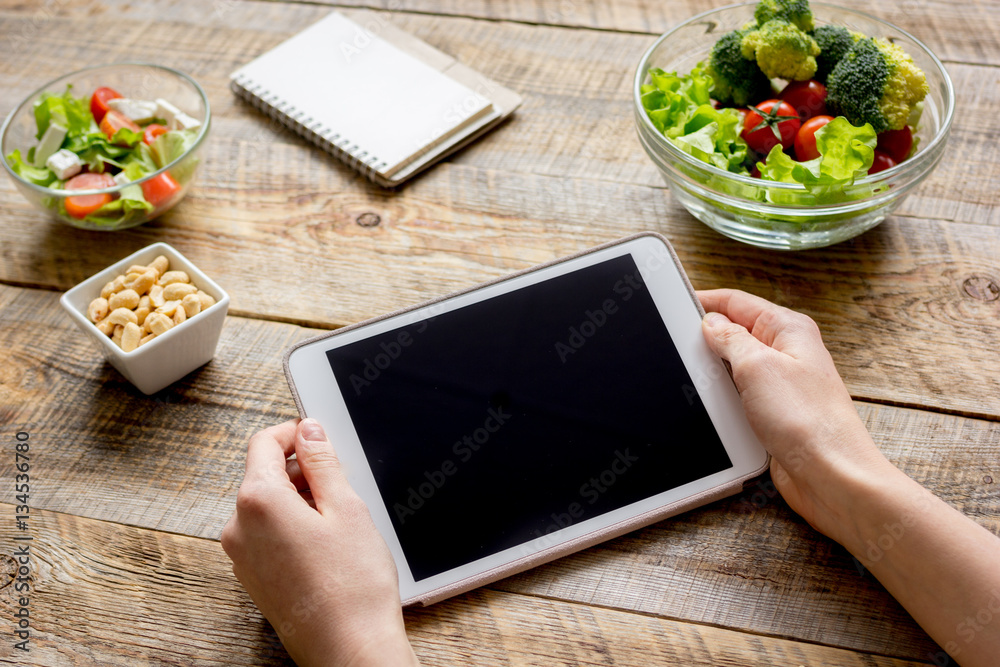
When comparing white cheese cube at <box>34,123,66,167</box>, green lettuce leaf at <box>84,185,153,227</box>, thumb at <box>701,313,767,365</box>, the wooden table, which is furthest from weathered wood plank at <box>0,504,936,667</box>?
white cheese cube at <box>34,123,66,167</box>

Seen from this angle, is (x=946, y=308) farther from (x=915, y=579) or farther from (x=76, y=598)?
(x=76, y=598)

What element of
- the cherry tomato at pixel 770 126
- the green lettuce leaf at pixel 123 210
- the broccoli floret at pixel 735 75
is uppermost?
the broccoli floret at pixel 735 75

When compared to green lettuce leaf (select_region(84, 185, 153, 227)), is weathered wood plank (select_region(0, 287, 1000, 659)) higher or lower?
lower

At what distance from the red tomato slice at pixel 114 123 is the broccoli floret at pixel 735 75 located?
0.82 meters

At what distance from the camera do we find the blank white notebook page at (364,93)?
1156mm

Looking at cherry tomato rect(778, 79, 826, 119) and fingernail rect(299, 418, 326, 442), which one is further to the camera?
cherry tomato rect(778, 79, 826, 119)

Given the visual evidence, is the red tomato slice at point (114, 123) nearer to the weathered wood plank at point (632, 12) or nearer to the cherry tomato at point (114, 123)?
the cherry tomato at point (114, 123)

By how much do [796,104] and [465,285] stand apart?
487 millimetres

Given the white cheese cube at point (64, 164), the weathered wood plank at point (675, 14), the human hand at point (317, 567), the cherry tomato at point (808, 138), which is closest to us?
the human hand at point (317, 567)

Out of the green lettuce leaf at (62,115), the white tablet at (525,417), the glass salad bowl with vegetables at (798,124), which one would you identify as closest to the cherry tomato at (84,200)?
the green lettuce leaf at (62,115)

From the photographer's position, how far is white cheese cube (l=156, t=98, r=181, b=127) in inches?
44.2

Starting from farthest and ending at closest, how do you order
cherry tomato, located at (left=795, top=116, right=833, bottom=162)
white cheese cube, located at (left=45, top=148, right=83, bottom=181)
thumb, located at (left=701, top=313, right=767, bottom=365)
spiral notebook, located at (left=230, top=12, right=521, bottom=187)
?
spiral notebook, located at (left=230, top=12, right=521, bottom=187) < white cheese cube, located at (left=45, top=148, right=83, bottom=181) < cherry tomato, located at (left=795, top=116, right=833, bottom=162) < thumb, located at (left=701, top=313, right=767, bottom=365)

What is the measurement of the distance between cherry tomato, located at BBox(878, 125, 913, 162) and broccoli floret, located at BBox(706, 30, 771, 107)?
16cm

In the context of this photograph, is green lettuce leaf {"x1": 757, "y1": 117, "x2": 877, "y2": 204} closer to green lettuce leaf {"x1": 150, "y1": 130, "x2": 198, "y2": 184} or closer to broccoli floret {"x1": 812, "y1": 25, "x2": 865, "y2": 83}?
broccoli floret {"x1": 812, "y1": 25, "x2": 865, "y2": 83}
